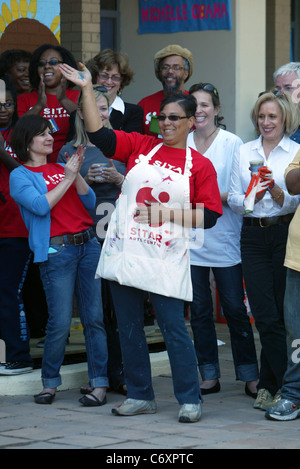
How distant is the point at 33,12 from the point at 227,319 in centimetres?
319

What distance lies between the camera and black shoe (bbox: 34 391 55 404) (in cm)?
636

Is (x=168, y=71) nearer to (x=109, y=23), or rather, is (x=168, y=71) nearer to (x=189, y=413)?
(x=189, y=413)

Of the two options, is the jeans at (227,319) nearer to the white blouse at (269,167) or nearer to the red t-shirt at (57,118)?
the white blouse at (269,167)

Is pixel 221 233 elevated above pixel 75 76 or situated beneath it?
situated beneath

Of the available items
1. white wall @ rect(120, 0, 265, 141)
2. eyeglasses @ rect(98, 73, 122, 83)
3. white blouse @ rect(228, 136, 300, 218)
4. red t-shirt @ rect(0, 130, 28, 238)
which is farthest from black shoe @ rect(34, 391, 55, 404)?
white wall @ rect(120, 0, 265, 141)

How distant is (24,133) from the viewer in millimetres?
6312

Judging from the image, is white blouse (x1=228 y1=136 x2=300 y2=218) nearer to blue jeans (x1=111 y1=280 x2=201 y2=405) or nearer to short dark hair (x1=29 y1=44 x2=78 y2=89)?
blue jeans (x1=111 y1=280 x2=201 y2=405)

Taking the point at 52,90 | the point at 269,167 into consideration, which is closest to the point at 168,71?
the point at 52,90

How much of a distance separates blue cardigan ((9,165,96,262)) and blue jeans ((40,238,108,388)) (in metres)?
0.09

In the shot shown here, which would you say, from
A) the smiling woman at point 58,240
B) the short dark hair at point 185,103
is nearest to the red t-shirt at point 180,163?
the short dark hair at point 185,103

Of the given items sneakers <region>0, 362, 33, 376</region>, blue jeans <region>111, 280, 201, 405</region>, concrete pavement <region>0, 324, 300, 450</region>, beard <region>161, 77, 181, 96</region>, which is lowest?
concrete pavement <region>0, 324, 300, 450</region>

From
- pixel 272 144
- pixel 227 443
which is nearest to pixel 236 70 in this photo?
pixel 272 144

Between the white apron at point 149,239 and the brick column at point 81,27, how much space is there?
11.8 ft

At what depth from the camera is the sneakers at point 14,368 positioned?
671 centimetres
